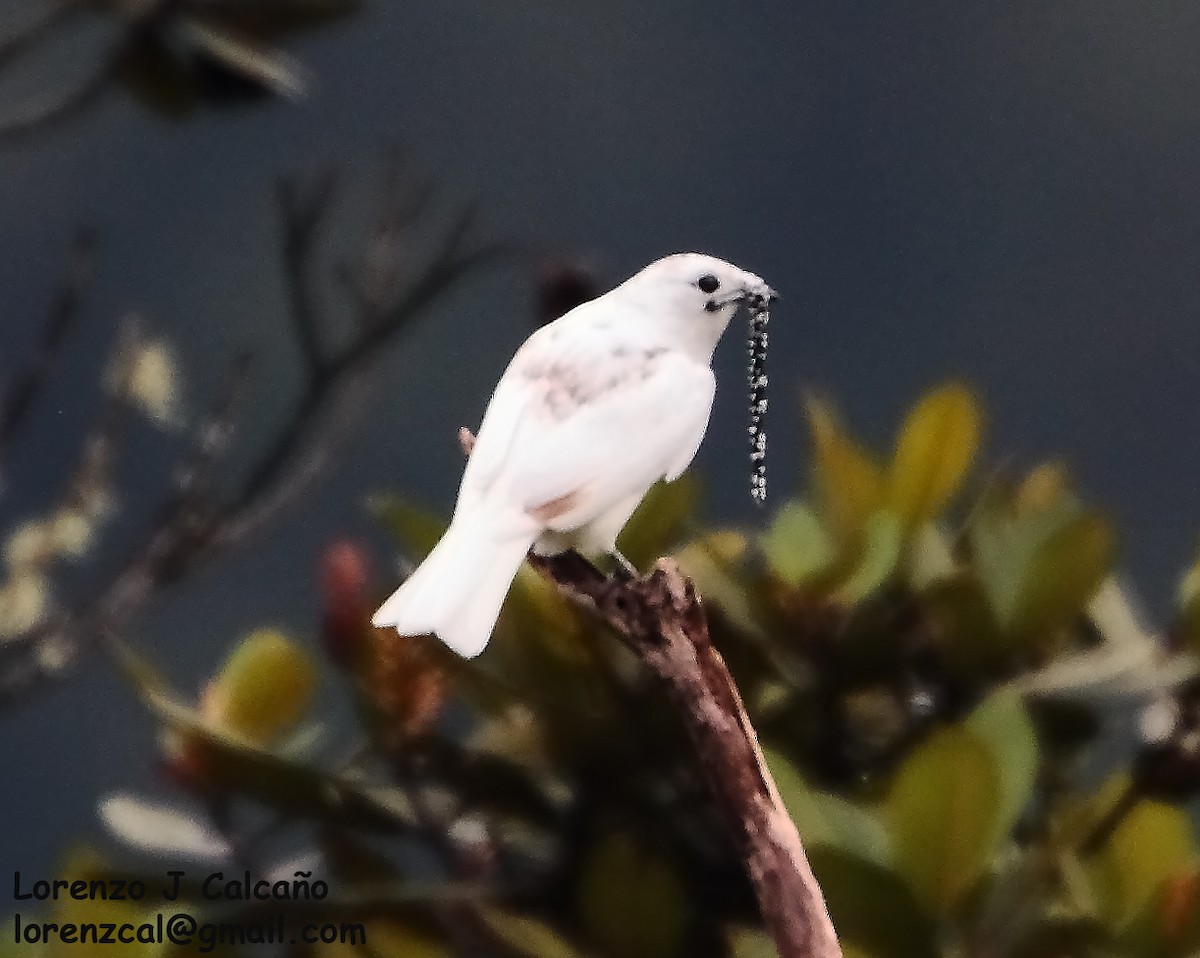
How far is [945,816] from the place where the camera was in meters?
0.51

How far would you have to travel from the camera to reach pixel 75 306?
77 cm

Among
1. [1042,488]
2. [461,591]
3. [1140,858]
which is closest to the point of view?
[461,591]

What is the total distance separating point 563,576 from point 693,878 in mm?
164

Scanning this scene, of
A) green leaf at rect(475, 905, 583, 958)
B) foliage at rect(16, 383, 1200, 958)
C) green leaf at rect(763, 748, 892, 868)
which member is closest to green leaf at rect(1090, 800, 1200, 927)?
foliage at rect(16, 383, 1200, 958)

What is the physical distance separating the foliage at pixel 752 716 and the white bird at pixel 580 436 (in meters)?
0.09

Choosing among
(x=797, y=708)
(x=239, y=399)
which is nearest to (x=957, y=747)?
(x=797, y=708)

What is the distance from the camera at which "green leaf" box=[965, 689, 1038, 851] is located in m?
0.51

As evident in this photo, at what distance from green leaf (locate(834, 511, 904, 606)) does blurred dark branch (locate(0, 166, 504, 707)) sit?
326mm

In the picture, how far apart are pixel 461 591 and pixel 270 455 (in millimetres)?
371

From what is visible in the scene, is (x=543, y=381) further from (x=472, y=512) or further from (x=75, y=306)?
(x=75, y=306)

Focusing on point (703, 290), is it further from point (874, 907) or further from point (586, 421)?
point (874, 907)

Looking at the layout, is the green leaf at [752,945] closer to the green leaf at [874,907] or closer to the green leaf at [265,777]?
the green leaf at [874,907]

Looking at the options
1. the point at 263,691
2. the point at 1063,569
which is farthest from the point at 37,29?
the point at 1063,569

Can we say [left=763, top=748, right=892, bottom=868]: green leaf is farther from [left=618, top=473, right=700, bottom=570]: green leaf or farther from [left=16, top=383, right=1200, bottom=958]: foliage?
[left=618, top=473, right=700, bottom=570]: green leaf
